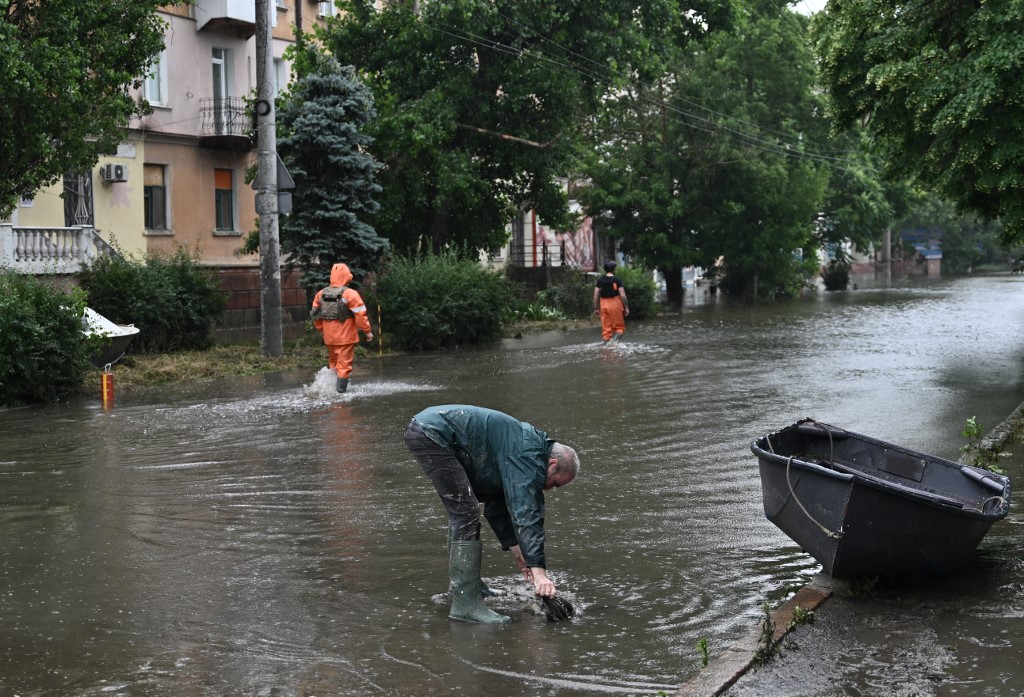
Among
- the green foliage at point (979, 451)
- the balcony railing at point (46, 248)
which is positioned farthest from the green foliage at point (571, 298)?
the green foliage at point (979, 451)

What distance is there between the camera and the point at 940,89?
15109 millimetres

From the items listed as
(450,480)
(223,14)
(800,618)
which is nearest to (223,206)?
(223,14)

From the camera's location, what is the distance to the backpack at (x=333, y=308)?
17.4m

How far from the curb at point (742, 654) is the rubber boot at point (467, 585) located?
1296 millimetres

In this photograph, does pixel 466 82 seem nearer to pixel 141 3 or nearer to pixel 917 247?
pixel 141 3

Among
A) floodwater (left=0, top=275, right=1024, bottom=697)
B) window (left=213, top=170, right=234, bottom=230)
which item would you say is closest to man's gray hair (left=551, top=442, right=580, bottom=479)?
floodwater (left=0, top=275, right=1024, bottom=697)

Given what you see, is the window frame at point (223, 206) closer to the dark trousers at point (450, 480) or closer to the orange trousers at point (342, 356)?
the orange trousers at point (342, 356)

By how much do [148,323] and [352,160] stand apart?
562 centimetres

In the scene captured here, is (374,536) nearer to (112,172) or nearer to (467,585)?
(467,585)

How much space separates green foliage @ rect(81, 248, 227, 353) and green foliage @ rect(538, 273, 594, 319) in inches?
604

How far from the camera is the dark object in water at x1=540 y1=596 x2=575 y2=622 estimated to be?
6.58 metres

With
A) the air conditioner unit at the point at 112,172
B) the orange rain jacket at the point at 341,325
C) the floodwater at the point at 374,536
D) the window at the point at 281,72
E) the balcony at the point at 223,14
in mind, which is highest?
the balcony at the point at 223,14

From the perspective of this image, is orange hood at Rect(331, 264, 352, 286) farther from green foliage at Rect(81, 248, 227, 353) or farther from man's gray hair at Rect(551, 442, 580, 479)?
man's gray hair at Rect(551, 442, 580, 479)

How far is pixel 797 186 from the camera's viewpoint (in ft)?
156
